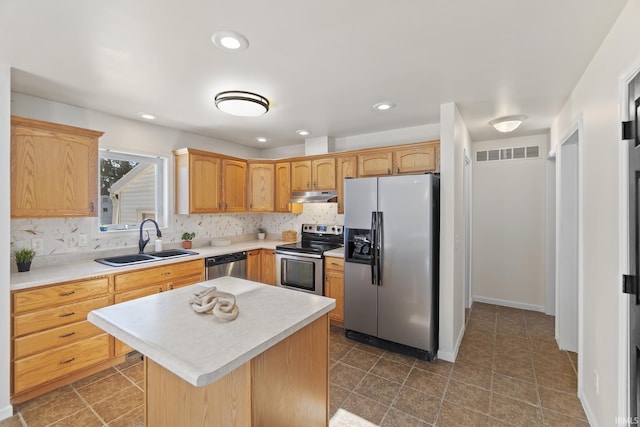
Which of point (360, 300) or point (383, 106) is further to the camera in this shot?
point (360, 300)

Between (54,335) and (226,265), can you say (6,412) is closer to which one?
(54,335)

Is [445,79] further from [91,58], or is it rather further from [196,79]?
[91,58]

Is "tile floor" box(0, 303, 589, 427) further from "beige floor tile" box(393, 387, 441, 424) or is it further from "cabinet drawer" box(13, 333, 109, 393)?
"cabinet drawer" box(13, 333, 109, 393)

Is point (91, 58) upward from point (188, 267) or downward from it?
upward

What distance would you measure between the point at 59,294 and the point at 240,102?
2.18 meters

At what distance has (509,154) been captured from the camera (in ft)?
14.0

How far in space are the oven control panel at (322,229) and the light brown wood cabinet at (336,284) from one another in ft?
2.41

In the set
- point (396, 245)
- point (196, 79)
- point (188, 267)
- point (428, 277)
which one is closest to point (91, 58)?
point (196, 79)

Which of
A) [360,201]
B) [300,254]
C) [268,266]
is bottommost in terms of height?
[268,266]

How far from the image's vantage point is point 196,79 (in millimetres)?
2365

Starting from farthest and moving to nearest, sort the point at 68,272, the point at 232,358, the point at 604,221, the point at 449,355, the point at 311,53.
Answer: the point at 449,355 < the point at 68,272 < the point at 311,53 < the point at 604,221 < the point at 232,358

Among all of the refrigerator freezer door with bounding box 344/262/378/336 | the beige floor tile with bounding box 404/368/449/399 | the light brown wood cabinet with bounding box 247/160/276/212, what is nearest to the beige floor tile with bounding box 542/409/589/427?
the beige floor tile with bounding box 404/368/449/399

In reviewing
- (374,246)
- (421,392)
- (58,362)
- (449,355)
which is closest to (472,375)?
(449,355)

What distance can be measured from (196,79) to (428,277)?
272 cm
